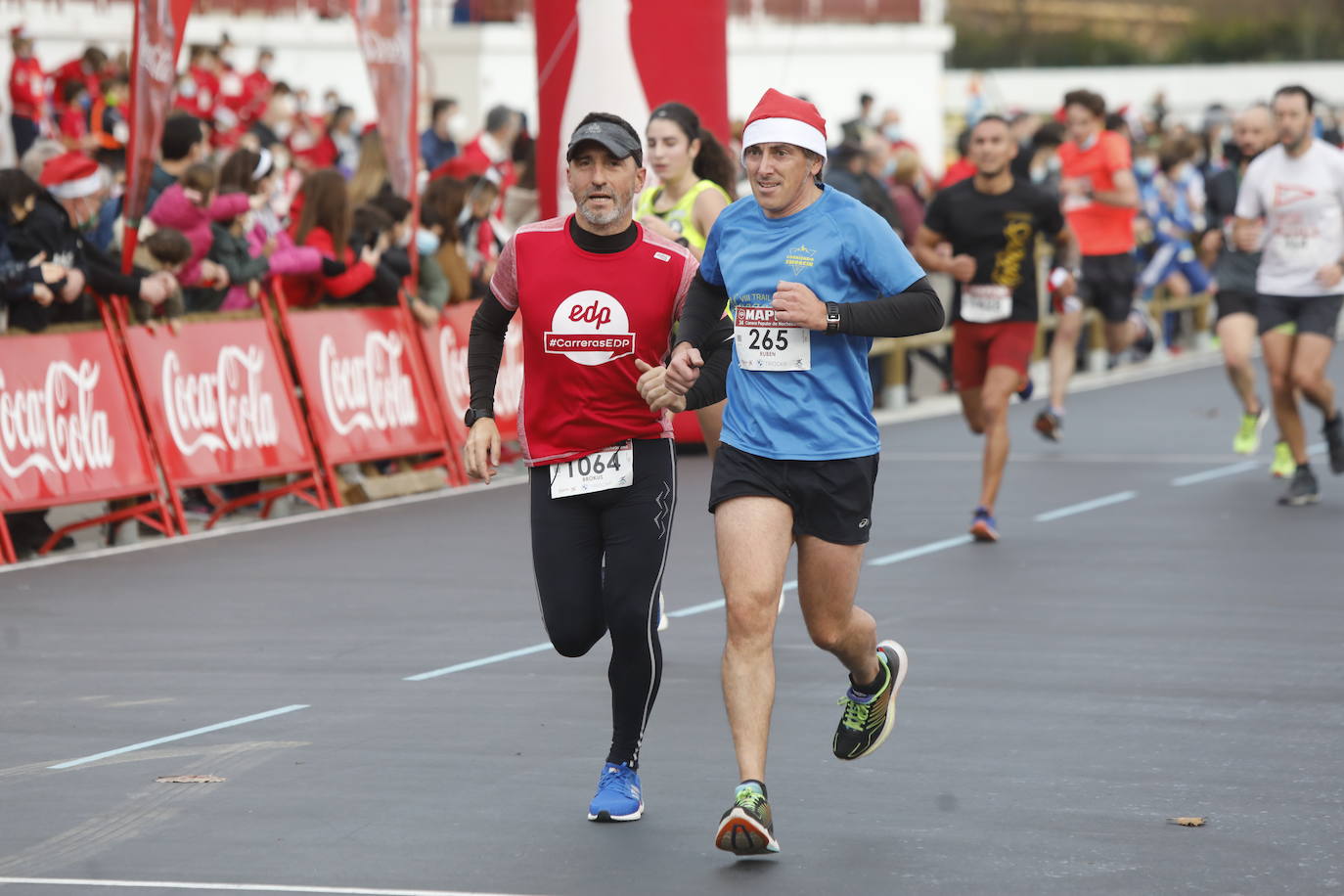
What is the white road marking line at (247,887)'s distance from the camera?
564cm

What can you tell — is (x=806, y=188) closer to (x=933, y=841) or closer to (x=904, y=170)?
(x=933, y=841)

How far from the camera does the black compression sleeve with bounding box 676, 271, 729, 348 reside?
21.3 ft

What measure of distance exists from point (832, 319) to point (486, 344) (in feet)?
4.04

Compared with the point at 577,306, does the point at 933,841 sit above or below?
below

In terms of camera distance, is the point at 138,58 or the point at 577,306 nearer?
the point at 577,306

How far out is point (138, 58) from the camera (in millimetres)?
12781

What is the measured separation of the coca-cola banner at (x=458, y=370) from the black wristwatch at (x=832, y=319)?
874cm

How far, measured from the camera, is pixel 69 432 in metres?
12.1

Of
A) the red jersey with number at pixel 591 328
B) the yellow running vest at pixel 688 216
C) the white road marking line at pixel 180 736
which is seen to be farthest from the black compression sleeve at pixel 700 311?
the yellow running vest at pixel 688 216

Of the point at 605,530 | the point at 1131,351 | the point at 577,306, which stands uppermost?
the point at 577,306

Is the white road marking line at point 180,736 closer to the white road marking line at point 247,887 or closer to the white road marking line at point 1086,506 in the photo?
the white road marking line at point 247,887

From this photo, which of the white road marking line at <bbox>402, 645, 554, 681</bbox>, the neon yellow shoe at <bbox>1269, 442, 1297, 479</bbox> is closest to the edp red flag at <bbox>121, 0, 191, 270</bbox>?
the white road marking line at <bbox>402, 645, 554, 681</bbox>

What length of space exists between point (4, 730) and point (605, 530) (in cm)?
251

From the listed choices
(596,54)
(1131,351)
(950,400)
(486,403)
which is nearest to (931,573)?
(486,403)
